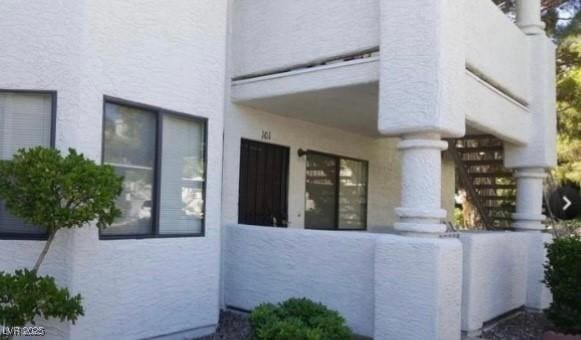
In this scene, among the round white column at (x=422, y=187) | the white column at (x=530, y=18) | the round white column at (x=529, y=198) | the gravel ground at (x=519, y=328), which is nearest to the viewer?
the round white column at (x=422, y=187)

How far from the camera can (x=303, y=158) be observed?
31.2ft

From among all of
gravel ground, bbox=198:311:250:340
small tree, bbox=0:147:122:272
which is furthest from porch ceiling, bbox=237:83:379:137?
small tree, bbox=0:147:122:272

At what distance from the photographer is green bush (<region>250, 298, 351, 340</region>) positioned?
4.70 m

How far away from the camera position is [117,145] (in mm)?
6141

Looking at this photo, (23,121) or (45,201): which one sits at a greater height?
(23,121)

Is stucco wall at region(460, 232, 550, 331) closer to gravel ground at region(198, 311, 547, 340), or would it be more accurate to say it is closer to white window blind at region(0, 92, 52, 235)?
gravel ground at region(198, 311, 547, 340)

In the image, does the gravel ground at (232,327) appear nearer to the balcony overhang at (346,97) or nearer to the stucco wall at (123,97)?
the stucco wall at (123,97)

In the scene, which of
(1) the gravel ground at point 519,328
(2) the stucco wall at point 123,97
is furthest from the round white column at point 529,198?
(2) the stucco wall at point 123,97

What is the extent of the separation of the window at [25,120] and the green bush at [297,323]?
8.72 ft

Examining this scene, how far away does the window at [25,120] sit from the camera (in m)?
5.66

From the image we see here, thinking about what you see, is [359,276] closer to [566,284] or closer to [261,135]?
[566,284]

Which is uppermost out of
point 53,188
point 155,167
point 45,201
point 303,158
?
point 303,158

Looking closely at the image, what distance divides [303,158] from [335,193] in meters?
1.09

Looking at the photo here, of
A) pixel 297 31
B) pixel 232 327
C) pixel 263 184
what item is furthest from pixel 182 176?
pixel 297 31
